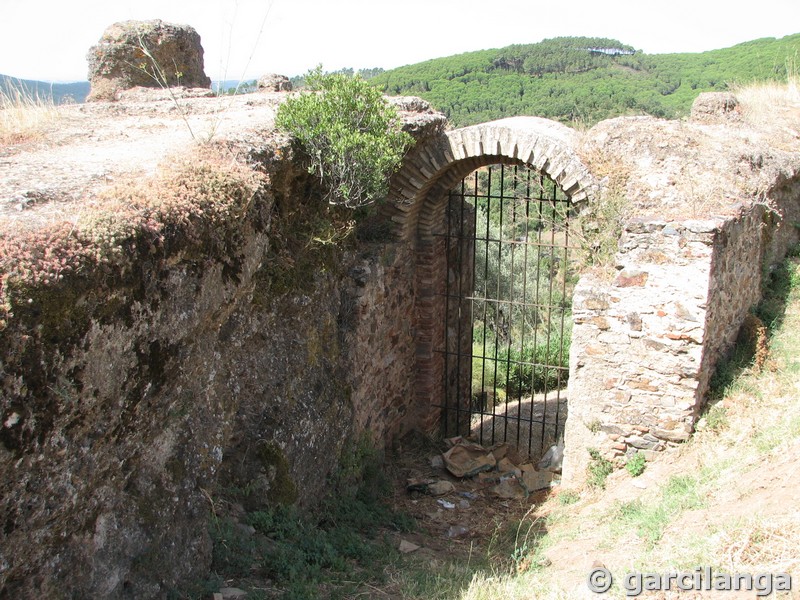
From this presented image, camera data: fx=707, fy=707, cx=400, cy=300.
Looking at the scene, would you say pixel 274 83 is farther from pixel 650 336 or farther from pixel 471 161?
pixel 650 336

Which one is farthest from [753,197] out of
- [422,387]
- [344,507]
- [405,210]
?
[344,507]

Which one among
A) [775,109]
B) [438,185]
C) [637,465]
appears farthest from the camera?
[775,109]

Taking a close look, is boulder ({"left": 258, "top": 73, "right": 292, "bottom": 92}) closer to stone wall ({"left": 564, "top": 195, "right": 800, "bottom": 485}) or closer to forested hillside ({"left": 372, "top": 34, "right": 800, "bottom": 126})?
stone wall ({"left": 564, "top": 195, "right": 800, "bottom": 485})

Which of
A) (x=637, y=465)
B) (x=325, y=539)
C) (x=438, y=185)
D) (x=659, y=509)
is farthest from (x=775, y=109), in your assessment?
(x=325, y=539)

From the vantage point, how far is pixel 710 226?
612cm

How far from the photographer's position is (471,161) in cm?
762

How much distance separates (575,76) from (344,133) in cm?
2586

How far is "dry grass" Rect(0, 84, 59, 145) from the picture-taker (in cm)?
630

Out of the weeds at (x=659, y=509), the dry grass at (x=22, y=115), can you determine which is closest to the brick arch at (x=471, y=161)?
the weeds at (x=659, y=509)

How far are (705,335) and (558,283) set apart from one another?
1022 cm

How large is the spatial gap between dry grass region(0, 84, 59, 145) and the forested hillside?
15937 mm

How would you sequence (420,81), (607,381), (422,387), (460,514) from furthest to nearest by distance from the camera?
1. (420,81)
2. (422,387)
3. (460,514)
4. (607,381)

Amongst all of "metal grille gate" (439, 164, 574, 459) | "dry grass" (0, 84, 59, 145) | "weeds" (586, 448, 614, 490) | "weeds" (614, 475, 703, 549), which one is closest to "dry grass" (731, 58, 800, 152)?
"metal grille gate" (439, 164, 574, 459)

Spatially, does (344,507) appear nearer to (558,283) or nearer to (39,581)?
(39,581)
